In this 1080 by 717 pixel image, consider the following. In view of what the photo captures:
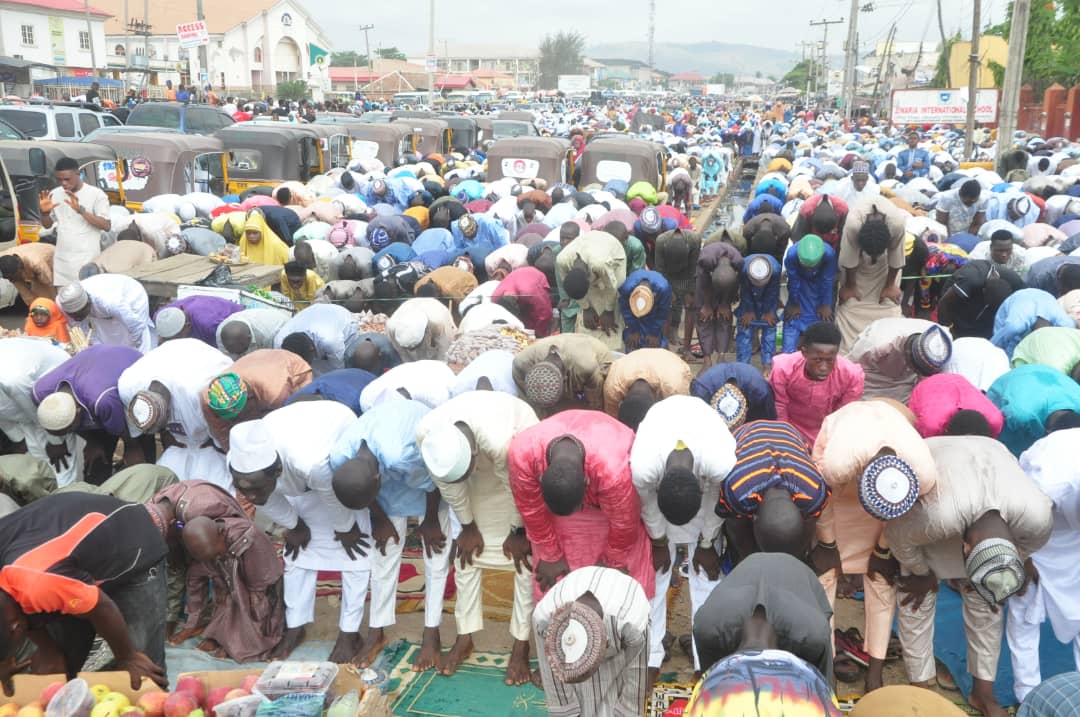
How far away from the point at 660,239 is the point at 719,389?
3.42 metres

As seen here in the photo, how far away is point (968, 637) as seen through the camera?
12.4 feet

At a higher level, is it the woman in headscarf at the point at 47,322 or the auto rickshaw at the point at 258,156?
the auto rickshaw at the point at 258,156

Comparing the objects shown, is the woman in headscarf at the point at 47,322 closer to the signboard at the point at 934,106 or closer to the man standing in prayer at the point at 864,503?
the man standing in prayer at the point at 864,503

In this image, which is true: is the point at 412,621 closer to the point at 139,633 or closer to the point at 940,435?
the point at 139,633

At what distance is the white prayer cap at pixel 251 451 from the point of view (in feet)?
13.4

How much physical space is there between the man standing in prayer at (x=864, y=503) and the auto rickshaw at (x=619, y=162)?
34.7 feet

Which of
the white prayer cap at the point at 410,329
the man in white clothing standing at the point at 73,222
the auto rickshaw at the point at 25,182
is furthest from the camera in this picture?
the auto rickshaw at the point at 25,182

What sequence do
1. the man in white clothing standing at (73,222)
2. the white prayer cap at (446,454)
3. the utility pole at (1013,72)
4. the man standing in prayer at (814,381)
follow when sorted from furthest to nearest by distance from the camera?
the utility pole at (1013,72), the man in white clothing standing at (73,222), the man standing in prayer at (814,381), the white prayer cap at (446,454)

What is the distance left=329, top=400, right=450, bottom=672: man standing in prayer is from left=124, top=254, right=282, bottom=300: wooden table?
347cm

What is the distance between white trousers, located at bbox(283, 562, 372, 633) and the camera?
4.37 m

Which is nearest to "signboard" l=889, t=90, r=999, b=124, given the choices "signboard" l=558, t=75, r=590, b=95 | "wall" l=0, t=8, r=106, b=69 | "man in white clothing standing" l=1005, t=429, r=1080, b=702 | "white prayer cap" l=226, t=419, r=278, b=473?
"man in white clothing standing" l=1005, t=429, r=1080, b=702

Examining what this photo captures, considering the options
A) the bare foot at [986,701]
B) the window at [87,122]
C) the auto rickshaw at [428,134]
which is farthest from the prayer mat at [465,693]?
the auto rickshaw at [428,134]

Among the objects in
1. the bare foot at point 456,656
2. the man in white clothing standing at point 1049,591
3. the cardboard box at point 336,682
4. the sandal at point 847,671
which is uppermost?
the man in white clothing standing at point 1049,591

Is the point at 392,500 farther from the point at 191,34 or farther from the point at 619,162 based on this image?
the point at 191,34
